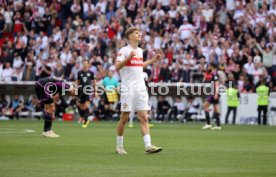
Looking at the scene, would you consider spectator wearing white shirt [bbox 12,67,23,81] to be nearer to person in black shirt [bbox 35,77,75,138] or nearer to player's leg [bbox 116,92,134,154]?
person in black shirt [bbox 35,77,75,138]

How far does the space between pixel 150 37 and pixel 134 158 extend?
23.8 meters

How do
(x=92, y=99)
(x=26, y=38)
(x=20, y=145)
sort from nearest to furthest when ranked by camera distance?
1. (x=20, y=145)
2. (x=92, y=99)
3. (x=26, y=38)

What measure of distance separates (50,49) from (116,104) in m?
4.51

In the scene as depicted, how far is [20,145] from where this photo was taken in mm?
18219

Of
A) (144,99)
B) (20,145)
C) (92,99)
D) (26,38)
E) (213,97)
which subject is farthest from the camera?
(26,38)

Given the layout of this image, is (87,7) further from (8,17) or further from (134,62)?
(134,62)

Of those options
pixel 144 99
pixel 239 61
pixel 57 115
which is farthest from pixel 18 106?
pixel 144 99

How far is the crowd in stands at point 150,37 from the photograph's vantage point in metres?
36.4

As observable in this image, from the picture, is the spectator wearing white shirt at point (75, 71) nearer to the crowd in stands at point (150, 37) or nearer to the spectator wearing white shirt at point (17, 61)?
the crowd in stands at point (150, 37)

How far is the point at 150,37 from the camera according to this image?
38625 mm

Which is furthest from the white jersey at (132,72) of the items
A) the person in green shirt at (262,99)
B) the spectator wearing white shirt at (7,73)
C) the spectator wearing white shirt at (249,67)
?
the spectator wearing white shirt at (7,73)

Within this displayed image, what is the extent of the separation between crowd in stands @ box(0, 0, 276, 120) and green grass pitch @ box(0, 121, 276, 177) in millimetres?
15369

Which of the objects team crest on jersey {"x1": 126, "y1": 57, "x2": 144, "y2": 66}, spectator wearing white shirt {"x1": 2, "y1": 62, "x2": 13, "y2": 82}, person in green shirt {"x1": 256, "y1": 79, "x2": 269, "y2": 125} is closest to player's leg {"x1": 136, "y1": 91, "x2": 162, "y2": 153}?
team crest on jersey {"x1": 126, "y1": 57, "x2": 144, "y2": 66}

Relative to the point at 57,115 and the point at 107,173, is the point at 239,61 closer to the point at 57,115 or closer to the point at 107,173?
Answer: the point at 57,115
